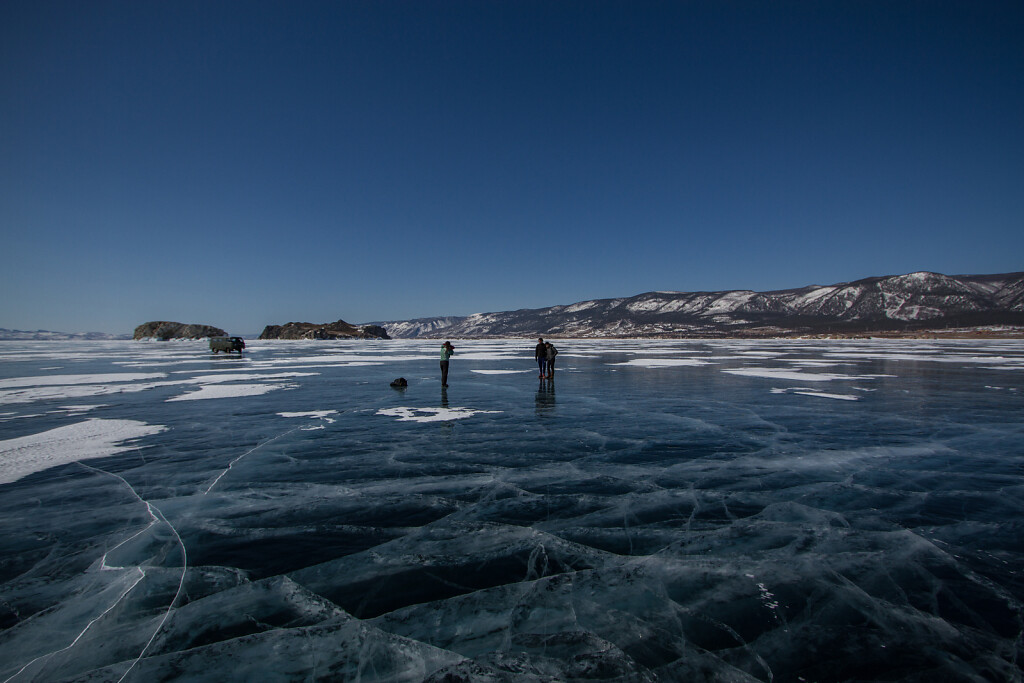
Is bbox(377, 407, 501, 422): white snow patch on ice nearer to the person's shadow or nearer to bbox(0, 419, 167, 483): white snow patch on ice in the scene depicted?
the person's shadow

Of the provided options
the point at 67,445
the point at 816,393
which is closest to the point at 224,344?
the point at 67,445

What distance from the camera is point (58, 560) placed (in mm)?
4691

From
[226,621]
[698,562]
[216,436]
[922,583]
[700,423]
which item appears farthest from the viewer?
[700,423]

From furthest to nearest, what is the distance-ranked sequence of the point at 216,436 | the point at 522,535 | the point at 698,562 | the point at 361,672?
the point at 216,436 < the point at 522,535 < the point at 698,562 < the point at 361,672

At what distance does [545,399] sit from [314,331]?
163647mm

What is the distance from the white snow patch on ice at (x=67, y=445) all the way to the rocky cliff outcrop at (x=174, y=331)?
555 feet

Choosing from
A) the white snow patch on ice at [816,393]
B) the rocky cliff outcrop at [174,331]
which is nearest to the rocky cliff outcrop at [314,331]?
the rocky cliff outcrop at [174,331]

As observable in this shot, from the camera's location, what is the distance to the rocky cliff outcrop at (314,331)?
16112cm

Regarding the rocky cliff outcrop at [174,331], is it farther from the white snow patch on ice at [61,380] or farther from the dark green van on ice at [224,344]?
the white snow patch on ice at [61,380]

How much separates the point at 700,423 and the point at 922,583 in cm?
695

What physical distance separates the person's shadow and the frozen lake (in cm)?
237

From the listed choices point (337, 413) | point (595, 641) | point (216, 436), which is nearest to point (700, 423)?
point (595, 641)

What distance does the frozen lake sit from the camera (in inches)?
130

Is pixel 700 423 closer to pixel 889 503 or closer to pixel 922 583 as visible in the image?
pixel 889 503
